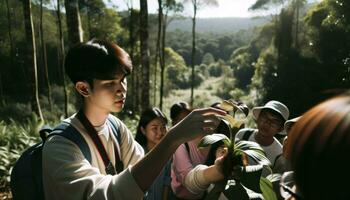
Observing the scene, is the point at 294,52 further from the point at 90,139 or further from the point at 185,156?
the point at 90,139

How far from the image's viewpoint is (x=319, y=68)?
1853cm

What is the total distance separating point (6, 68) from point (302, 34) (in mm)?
24261

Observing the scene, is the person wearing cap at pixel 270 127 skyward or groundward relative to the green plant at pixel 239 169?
groundward

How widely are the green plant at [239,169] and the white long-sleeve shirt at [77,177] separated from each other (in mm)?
346

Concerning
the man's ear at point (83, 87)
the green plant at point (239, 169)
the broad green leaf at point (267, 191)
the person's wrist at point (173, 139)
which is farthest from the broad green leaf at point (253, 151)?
the man's ear at point (83, 87)

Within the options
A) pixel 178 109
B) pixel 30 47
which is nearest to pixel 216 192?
pixel 178 109

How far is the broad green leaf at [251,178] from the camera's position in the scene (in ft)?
4.12

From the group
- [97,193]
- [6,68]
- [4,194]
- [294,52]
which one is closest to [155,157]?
[97,193]

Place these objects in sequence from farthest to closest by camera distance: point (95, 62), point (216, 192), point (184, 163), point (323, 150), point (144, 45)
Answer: point (144, 45), point (184, 163), point (95, 62), point (216, 192), point (323, 150)

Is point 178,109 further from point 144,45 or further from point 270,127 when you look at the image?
point 144,45

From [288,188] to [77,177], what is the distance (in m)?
0.75

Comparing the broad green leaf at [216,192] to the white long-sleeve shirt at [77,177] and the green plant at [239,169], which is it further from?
the white long-sleeve shirt at [77,177]

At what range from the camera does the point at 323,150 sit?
67cm

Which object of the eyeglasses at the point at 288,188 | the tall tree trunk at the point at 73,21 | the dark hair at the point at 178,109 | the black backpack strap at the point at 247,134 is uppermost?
the tall tree trunk at the point at 73,21
